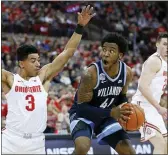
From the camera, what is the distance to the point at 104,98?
588cm

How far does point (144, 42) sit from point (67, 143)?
13.0 m

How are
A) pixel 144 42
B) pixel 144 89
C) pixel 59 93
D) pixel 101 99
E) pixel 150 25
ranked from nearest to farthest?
1. pixel 101 99
2. pixel 144 89
3. pixel 59 93
4. pixel 144 42
5. pixel 150 25

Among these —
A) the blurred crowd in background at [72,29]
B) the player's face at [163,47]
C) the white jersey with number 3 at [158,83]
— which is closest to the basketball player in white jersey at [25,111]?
the white jersey with number 3 at [158,83]

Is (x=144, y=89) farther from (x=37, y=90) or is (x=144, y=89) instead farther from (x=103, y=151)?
(x=103, y=151)

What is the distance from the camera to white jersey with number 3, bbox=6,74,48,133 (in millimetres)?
5496

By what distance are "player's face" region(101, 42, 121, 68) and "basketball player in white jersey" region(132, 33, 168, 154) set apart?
1261 millimetres

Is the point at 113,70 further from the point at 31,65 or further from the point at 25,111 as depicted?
the point at 25,111

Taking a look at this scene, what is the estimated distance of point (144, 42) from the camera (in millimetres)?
22000

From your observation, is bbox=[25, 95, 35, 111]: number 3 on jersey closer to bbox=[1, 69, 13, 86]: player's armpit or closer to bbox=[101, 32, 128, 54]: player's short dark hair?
bbox=[1, 69, 13, 86]: player's armpit

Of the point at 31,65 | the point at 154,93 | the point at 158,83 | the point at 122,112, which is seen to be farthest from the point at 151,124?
the point at 31,65

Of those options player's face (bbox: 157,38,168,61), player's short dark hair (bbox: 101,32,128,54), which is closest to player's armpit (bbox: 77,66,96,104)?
player's short dark hair (bbox: 101,32,128,54)

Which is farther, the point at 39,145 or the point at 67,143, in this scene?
the point at 67,143

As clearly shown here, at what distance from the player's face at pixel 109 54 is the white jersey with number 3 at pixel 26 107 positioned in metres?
0.79

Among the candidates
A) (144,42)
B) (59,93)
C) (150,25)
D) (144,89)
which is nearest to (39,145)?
(144,89)
